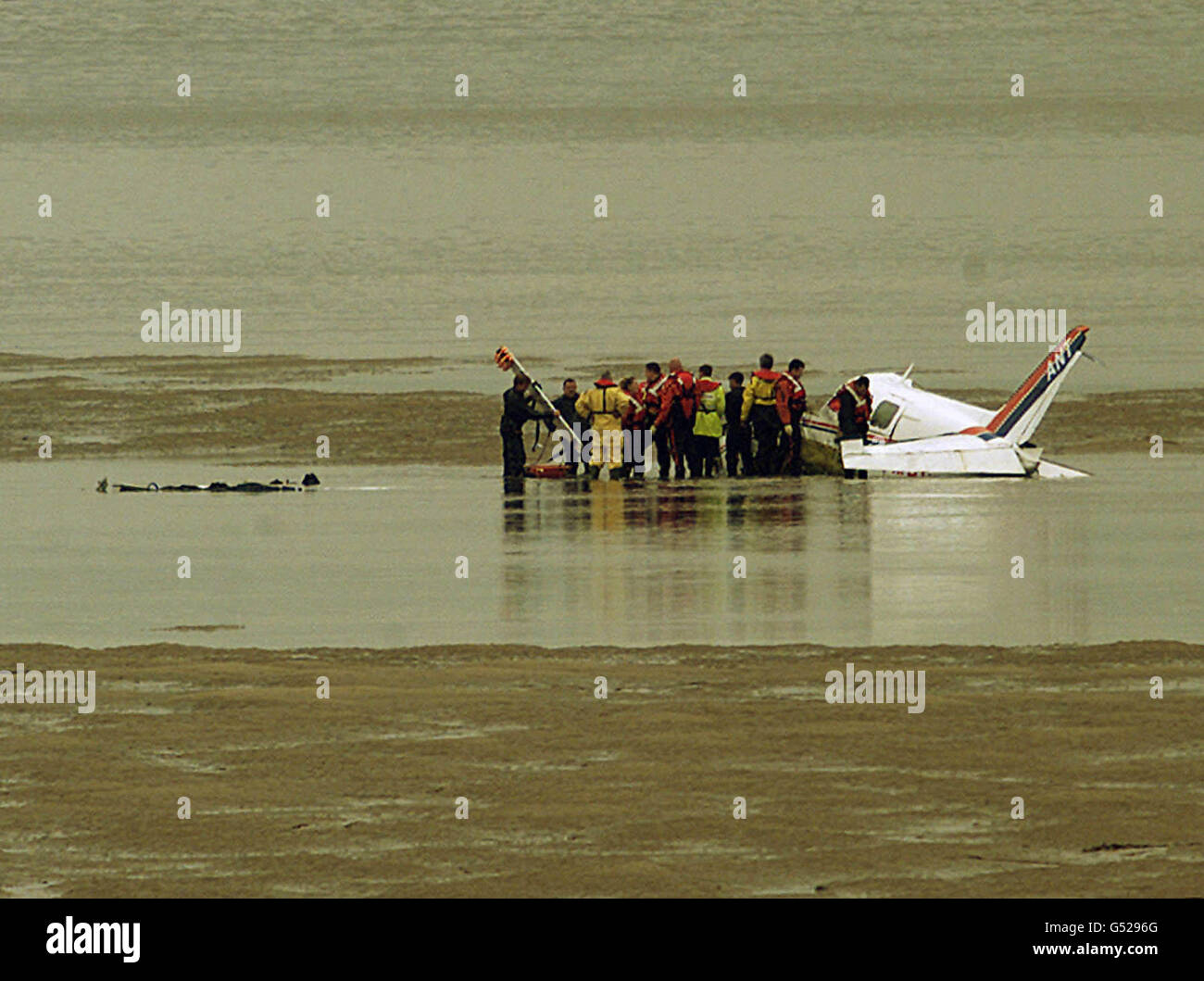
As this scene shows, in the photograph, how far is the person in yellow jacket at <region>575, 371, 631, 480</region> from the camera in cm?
3694

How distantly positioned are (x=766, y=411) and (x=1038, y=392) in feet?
16.8

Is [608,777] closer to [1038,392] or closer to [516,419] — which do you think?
[516,419]

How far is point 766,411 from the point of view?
1517 inches

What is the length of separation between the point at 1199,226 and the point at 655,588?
3050 inches

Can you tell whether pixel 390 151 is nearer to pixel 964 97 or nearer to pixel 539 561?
pixel 964 97

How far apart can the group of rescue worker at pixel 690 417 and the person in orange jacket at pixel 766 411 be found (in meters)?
0.02

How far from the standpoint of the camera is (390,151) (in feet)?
340

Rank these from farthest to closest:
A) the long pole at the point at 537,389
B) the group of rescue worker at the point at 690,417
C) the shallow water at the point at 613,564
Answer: the group of rescue worker at the point at 690,417 → the long pole at the point at 537,389 → the shallow water at the point at 613,564

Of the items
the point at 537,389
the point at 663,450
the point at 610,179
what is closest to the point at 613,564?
the point at 537,389

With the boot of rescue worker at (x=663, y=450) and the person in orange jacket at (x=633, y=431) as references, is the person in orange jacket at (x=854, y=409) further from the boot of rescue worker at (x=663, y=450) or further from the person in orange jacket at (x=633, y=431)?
the person in orange jacket at (x=633, y=431)

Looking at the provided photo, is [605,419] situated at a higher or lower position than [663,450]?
higher

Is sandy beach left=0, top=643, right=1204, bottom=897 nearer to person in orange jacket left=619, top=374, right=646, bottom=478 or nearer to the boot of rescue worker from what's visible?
person in orange jacket left=619, top=374, right=646, bottom=478

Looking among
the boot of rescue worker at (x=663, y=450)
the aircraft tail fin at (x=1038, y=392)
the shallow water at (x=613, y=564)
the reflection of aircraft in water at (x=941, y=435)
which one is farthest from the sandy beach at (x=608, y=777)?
the reflection of aircraft in water at (x=941, y=435)

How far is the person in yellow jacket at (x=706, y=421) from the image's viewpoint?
122 ft
